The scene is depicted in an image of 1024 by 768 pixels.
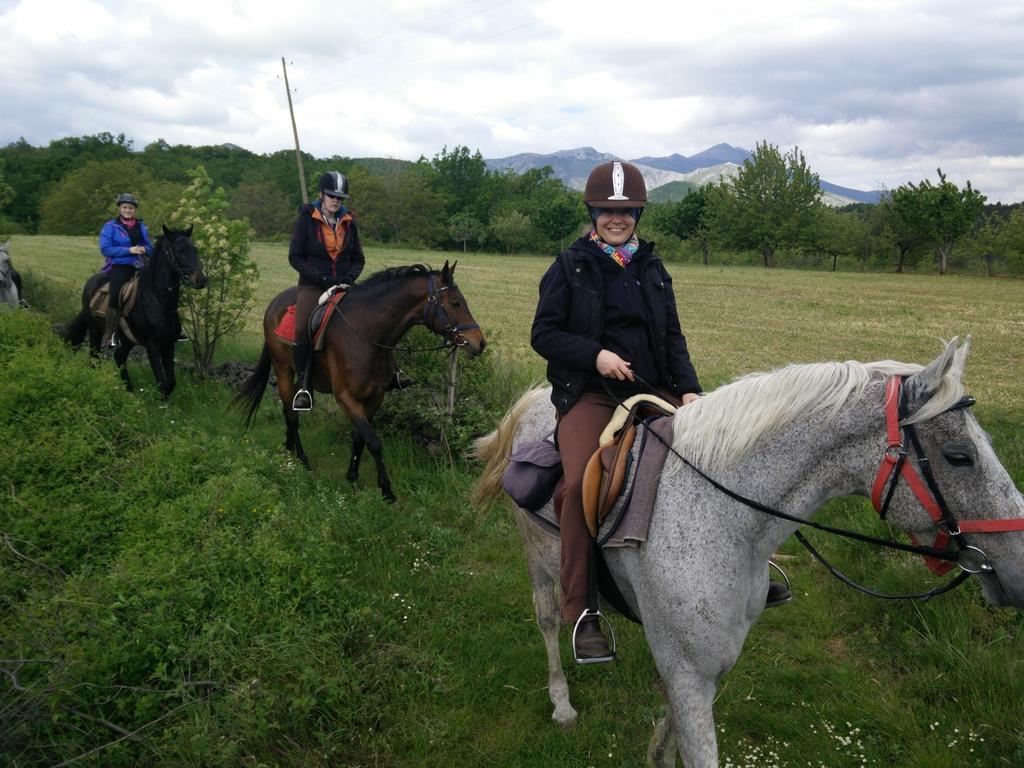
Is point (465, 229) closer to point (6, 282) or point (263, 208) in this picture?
point (263, 208)

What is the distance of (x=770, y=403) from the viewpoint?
8.14ft

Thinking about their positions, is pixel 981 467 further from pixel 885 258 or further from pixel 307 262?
pixel 885 258

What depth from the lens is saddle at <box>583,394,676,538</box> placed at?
2.85 metres

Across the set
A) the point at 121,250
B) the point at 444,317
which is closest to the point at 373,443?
the point at 444,317

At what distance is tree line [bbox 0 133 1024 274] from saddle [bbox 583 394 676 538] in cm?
5374

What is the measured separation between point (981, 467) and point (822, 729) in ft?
7.46

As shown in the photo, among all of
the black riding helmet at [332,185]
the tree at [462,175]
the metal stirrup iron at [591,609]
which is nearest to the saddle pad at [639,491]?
the metal stirrup iron at [591,609]

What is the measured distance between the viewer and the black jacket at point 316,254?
7.30m

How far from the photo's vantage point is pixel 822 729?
366 centimetres

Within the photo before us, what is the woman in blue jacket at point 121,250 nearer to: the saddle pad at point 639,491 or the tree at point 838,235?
the saddle pad at point 639,491

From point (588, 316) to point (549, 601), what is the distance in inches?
76.5

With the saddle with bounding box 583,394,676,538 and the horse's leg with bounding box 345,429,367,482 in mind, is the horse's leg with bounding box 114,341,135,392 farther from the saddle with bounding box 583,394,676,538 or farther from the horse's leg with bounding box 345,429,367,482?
the saddle with bounding box 583,394,676,538

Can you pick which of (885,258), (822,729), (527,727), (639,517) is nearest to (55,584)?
(527,727)

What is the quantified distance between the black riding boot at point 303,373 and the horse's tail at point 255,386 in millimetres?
1213
